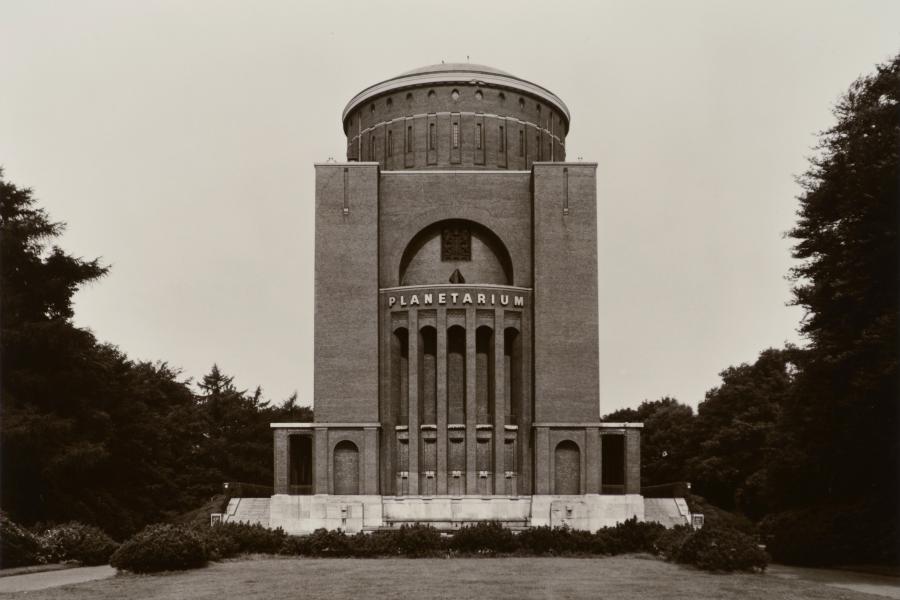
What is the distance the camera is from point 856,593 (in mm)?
22453

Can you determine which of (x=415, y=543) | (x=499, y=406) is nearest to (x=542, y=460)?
(x=499, y=406)

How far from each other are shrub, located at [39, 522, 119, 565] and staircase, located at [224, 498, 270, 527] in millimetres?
12730

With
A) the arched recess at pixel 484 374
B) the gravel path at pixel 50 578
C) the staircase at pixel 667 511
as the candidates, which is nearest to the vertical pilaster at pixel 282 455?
the arched recess at pixel 484 374

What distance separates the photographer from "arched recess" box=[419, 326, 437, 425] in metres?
45.2

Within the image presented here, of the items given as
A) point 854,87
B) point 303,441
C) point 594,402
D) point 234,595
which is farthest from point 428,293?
point 234,595

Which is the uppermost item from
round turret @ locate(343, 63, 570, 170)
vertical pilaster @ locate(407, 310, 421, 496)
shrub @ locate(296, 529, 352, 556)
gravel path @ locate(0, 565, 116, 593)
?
round turret @ locate(343, 63, 570, 170)

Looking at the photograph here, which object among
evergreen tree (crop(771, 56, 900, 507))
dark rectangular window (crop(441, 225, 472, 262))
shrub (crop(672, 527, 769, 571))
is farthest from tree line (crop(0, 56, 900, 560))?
dark rectangular window (crop(441, 225, 472, 262))

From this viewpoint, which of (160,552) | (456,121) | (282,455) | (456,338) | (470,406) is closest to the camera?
(160,552)

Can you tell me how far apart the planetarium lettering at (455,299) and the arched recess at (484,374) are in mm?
1096

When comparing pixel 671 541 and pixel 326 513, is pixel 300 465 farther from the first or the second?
pixel 671 541

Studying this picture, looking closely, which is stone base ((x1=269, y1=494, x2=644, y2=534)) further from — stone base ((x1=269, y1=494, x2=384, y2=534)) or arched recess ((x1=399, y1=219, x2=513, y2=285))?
arched recess ((x1=399, y1=219, x2=513, y2=285))

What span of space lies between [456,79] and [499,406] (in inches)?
590

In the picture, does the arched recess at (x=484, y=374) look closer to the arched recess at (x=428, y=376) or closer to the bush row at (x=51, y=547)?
the arched recess at (x=428, y=376)

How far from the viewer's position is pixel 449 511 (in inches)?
1711
